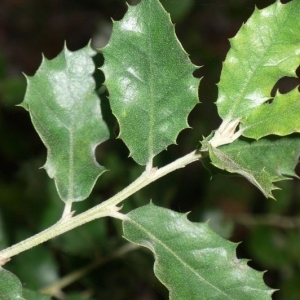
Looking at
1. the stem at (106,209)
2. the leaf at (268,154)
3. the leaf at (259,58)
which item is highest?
the leaf at (259,58)

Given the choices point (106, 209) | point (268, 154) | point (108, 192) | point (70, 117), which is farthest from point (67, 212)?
point (108, 192)

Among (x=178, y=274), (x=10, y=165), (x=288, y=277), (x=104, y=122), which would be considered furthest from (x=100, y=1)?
(x=178, y=274)

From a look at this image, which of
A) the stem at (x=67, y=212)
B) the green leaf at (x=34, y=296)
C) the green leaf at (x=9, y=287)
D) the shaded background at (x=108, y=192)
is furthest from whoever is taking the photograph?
the shaded background at (x=108, y=192)

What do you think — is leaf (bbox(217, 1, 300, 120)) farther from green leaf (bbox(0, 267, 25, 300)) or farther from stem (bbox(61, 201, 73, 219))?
green leaf (bbox(0, 267, 25, 300))

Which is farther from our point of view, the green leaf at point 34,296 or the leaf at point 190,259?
the green leaf at point 34,296

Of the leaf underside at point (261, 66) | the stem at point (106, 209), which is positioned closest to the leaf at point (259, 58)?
the leaf underside at point (261, 66)

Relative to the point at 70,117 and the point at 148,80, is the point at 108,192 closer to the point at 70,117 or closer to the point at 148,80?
the point at 70,117

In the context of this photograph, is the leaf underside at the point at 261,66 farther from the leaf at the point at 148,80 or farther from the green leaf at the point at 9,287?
the green leaf at the point at 9,287
